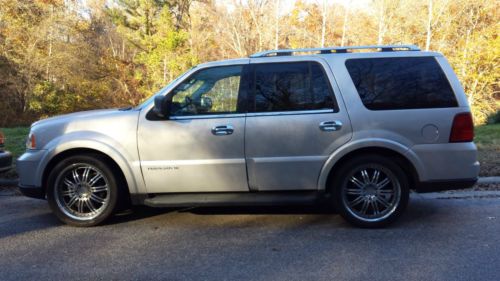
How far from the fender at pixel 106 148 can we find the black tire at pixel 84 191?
148mm

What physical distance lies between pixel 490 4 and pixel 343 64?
67.9 feet

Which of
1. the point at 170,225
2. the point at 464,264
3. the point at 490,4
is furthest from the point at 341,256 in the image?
the point at 490,4

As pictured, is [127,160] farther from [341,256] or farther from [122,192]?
[341,256]

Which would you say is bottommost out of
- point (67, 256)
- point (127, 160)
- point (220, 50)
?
point (67, 256)

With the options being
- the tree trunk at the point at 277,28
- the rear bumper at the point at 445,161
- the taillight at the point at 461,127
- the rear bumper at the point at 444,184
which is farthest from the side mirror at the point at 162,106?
the tree trunk at the point at 277,28

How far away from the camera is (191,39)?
30141 millimetres

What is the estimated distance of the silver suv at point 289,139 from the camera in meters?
4.73

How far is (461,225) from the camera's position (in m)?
4.92

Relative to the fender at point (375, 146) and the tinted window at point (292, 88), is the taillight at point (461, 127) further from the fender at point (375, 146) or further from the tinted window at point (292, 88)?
the tinted window at point (292, 88)

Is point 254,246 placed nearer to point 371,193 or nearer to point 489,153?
point 371,193

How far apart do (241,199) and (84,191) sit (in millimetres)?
1822

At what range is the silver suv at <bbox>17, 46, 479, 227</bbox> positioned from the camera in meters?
4.73

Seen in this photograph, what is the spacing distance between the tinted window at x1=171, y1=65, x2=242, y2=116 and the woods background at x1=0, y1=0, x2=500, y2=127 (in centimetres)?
1820

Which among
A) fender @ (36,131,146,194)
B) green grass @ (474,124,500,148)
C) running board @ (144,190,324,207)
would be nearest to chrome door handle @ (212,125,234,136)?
running board @ (144,190,324,207)
